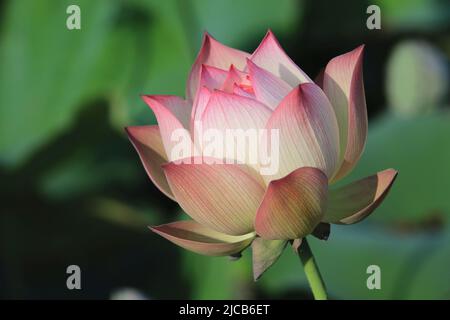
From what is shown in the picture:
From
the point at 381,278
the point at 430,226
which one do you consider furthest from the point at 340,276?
the point at 430,226

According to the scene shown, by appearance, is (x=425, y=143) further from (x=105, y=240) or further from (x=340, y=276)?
(x=105, y=240)

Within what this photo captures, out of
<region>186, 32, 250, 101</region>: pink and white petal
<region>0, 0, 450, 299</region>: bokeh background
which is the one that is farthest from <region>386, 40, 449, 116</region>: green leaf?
<region>186, 32, 250, 101</region>: pink and white petal

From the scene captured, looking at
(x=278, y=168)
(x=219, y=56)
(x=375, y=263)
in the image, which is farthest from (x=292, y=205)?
(x=375, y=263)

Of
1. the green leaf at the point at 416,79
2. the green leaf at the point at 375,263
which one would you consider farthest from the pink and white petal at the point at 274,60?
the green leaf at the point at 416,79

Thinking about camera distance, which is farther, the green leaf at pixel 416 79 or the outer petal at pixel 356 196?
the green leaf at pixel 416 79

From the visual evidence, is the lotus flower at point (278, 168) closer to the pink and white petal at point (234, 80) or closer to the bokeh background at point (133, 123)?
the pink and white petal at point (234, 80)
